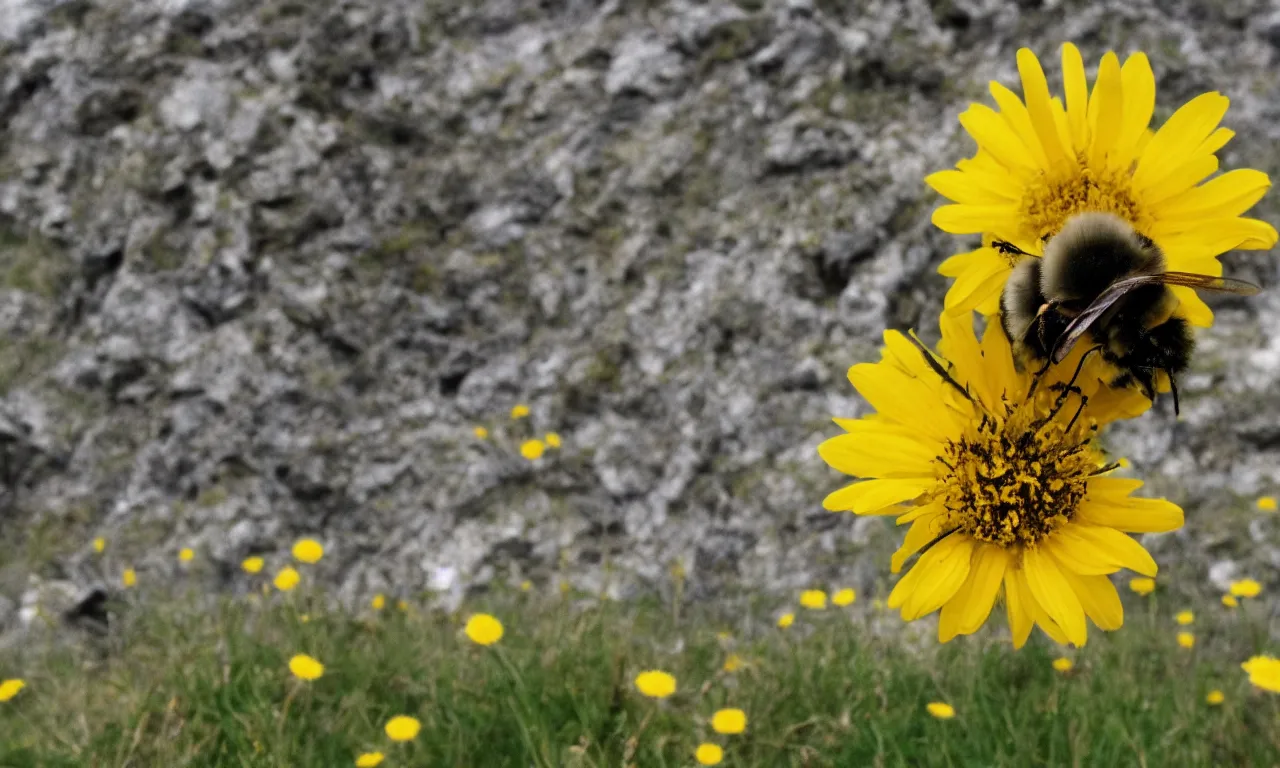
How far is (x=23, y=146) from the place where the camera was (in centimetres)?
443

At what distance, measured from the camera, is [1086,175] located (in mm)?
1168

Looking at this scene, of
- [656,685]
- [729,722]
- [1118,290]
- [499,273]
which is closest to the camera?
[1118,290]

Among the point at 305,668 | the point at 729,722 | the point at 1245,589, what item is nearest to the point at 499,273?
the point at 305,668

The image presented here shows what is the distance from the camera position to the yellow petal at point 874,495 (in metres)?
1.15

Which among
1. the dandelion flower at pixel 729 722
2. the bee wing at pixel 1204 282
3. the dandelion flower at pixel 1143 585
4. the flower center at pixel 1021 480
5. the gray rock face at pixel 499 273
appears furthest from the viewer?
the gray rock face at pixel 499 273

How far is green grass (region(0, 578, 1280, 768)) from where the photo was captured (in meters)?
2.19

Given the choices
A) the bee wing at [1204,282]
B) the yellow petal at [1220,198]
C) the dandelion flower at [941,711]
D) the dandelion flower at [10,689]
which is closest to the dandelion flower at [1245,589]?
the dandelion flower at [941,711]

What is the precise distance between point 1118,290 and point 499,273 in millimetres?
3375

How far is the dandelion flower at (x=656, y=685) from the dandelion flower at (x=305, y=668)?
78cm

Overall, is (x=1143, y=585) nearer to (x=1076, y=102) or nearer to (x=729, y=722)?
(x=729, y=722)

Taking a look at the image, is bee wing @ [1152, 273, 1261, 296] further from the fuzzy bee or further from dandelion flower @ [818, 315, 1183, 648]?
dandelion flower @ [818, 315, 1183, 648]

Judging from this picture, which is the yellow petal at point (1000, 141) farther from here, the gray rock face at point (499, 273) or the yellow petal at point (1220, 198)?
the gray rock face at point (499, 273)

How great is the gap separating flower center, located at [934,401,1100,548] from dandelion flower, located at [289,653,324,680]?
5.78 ft

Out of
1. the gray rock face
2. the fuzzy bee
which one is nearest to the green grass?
the gray rock face
